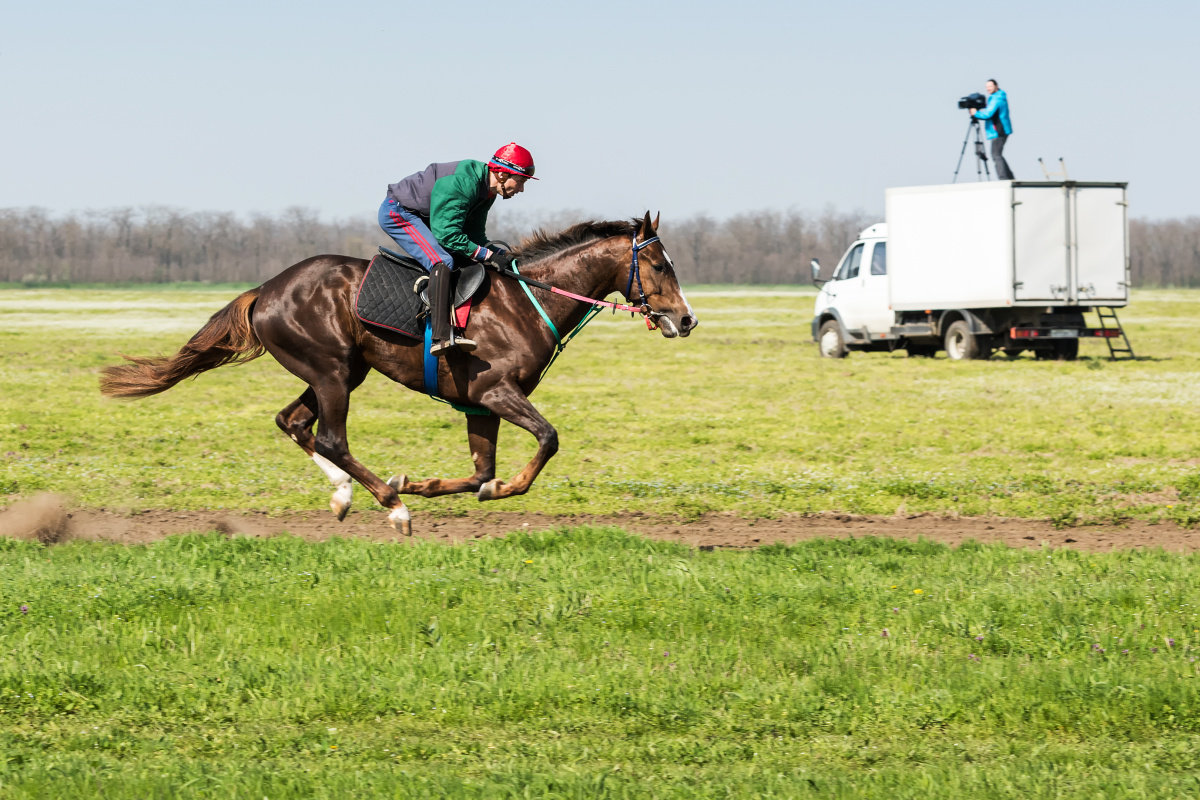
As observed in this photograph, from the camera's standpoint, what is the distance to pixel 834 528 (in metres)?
10.5

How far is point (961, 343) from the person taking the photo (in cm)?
2833

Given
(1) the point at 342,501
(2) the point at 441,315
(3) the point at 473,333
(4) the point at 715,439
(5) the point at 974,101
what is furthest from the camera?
(5) the point at 974,101

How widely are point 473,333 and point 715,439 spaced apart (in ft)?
24.6

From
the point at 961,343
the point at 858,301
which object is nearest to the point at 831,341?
the point at 858,301

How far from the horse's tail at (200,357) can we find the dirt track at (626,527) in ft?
3.65

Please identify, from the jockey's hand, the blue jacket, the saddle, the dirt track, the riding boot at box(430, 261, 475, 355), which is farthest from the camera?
the blue jacket

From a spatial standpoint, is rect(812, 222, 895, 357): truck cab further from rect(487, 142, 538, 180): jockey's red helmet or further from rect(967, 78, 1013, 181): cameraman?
rect(487, 142, 538, 180): jockey's red helmet

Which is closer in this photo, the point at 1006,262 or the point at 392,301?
the point at 392,301

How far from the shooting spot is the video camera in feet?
87.2

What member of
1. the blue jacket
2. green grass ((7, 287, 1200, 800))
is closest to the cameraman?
the blue jacket

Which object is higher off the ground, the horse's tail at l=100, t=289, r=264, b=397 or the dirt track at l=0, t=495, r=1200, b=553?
the horse's tail at l=100, t=289, r=264, b=397

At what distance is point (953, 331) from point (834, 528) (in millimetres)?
19034

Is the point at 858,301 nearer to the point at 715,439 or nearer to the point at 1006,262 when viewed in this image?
the point at 1006,262

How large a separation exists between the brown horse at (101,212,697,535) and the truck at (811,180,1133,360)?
1903cm
